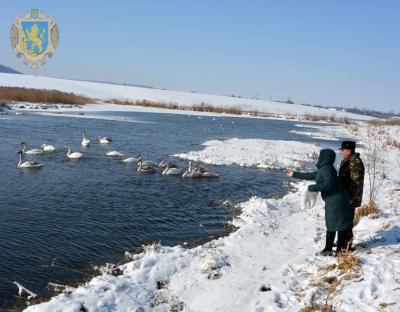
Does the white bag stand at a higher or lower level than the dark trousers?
higher

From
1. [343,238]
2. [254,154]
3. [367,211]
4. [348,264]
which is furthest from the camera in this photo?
[254,154]

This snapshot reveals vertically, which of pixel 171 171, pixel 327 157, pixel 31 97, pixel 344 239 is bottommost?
pixel 171 171

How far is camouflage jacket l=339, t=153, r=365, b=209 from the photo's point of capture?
754 cm

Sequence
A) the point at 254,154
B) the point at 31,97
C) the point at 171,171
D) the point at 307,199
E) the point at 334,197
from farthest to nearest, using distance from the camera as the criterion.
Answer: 1. the point at 31,97
2. the point at 254,154
3. the point at 171,171
4. the point at 307,199
5. the point at 334,197

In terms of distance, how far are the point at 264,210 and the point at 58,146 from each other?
1368 cm

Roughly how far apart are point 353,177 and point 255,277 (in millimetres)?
2436

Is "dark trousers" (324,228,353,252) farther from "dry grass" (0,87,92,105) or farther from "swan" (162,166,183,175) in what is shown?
"dry grass" (0,87,92,105)

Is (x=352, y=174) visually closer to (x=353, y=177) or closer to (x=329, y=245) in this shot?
(x=353, y=177)

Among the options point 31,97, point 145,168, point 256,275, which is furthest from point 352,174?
point 31,97

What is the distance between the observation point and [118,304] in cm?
613

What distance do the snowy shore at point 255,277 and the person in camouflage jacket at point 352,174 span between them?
964mm

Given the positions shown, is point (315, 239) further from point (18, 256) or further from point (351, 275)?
point (18, 256)

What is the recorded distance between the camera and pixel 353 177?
24.8 feet

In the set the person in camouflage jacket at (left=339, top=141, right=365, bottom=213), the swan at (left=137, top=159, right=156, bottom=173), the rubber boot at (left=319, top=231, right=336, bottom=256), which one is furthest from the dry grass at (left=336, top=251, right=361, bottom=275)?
the swan at (left=137, top=159, right=156, bottom=173)
